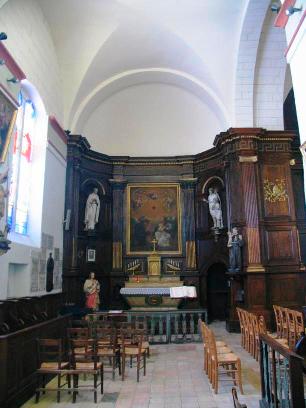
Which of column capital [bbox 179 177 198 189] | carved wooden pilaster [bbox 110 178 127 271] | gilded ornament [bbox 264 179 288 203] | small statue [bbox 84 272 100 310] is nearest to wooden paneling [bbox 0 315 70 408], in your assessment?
small statue [bbox 84 272 100 310]

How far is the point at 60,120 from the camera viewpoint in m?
12.4

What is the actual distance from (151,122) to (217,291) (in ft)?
22.7

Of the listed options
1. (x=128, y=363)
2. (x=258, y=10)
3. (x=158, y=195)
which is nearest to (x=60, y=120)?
(x=158, y=195)

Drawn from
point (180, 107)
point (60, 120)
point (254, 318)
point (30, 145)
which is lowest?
point (254, 318)

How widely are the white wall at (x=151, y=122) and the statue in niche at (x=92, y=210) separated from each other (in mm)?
2243

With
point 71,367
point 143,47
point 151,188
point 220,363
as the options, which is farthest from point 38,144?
point 220,363

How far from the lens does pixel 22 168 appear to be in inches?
392

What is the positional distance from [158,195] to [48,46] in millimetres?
6347

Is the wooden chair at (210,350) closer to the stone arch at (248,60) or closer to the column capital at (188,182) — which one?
the stone arch at (248,60)

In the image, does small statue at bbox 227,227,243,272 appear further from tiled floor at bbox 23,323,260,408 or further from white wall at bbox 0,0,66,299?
white wall at bbox 0,0,66,299

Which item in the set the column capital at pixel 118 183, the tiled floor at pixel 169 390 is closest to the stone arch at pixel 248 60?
the column capital at pixel 118 183

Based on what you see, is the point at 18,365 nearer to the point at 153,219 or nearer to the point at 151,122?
the point at 153,219

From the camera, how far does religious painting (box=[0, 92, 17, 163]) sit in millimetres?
6884

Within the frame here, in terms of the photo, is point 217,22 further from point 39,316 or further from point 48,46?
point 39,316
